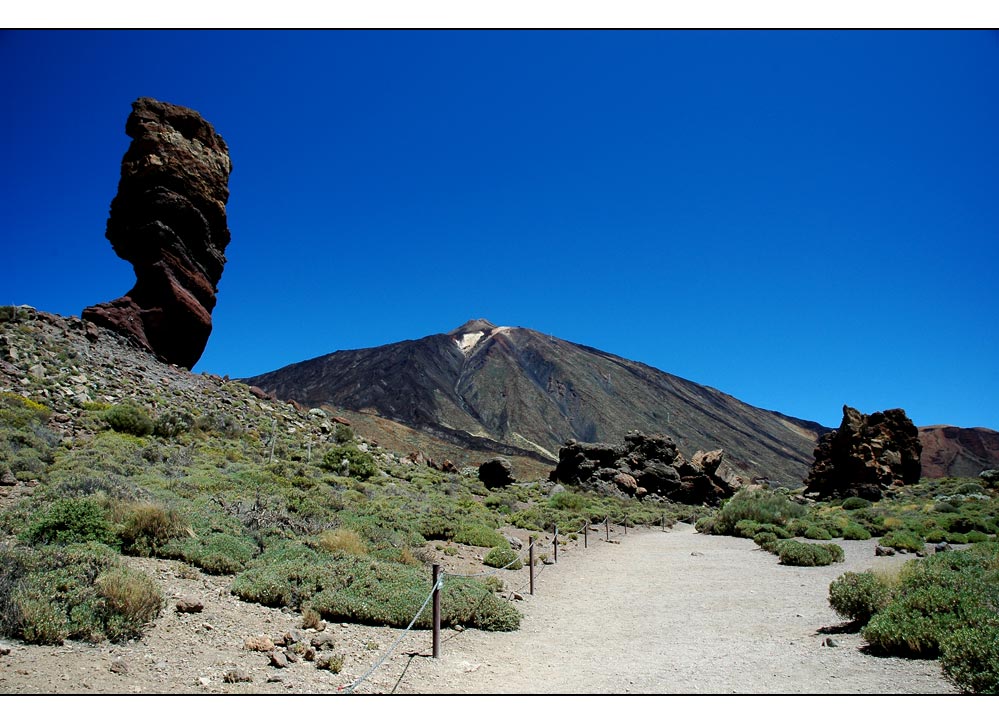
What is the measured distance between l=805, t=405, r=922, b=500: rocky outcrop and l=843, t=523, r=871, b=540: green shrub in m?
22.9

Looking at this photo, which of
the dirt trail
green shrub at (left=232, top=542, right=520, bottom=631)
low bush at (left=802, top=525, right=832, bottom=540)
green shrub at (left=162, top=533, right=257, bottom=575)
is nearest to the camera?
the dirt trail

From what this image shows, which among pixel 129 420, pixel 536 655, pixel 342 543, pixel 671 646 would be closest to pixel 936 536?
pixel 671 646

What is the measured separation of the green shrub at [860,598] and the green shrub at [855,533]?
15.7m

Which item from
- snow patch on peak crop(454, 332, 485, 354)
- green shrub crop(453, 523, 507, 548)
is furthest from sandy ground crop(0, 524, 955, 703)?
snow patch on peak crop(454, 332, 485, 354)

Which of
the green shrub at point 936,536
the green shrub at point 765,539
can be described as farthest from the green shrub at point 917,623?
the green shrub at point 936,536

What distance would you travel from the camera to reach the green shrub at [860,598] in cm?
805

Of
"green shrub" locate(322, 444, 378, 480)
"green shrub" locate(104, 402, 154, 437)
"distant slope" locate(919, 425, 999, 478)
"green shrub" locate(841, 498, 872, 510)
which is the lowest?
"green shrub" locate(841, 498, 872, 510)

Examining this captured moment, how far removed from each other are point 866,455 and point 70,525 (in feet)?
165

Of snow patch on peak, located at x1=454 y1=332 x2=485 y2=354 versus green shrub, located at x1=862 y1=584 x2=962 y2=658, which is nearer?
green shrub, located at x1=862 y1=584 x2=962 y2=658

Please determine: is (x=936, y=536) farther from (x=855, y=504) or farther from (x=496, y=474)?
(x=496, y=474)

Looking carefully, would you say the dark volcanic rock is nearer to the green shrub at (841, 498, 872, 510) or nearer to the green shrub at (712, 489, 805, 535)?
the green shrub at (712, 489, 805, 535)

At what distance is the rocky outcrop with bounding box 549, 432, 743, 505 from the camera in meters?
41.6

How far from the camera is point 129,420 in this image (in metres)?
19.0

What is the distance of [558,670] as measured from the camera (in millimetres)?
6402
